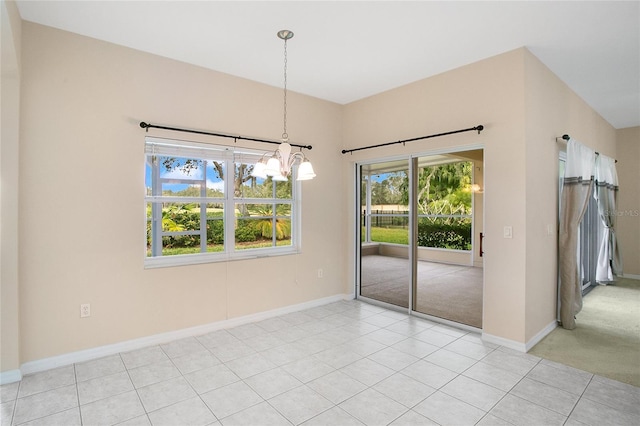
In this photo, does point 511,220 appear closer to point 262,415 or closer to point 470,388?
point 470,388

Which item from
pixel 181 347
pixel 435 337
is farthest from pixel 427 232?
pixel 181 347

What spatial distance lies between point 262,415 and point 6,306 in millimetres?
2138

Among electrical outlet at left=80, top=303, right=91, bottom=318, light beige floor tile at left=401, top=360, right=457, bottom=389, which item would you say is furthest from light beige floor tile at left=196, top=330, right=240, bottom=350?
light beige floor tile at left=401, top=360, right=457, bottom=389

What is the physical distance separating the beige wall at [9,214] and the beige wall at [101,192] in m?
0.11

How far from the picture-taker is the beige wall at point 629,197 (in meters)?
6.16

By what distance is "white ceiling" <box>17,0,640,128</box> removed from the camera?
257cm

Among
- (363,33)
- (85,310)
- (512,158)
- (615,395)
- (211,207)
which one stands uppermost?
(363,33)

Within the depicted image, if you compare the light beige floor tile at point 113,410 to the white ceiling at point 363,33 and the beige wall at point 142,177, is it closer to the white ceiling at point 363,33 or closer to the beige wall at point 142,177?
the beige wall at point 142,177

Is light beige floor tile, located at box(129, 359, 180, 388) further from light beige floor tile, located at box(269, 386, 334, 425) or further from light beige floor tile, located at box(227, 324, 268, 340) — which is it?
light beige floor tile, located at box(269, 386, 334, 425)

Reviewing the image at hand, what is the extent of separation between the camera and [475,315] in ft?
13.1

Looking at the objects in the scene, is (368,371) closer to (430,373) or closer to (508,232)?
(430,373)

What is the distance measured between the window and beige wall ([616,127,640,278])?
6.18 metres

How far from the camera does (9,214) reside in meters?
2.60

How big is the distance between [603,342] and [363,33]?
379 cm
